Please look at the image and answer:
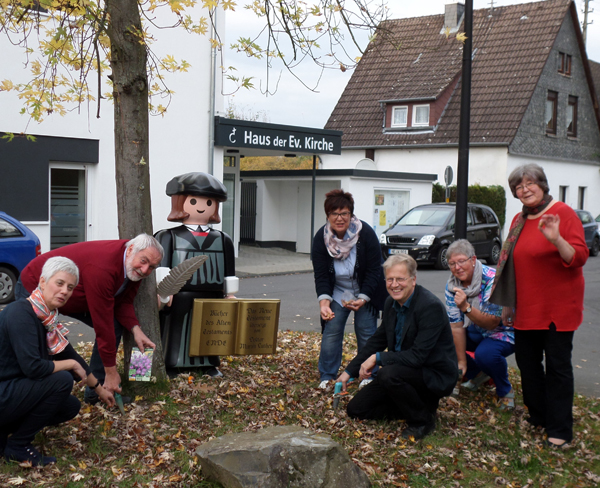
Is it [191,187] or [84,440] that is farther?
[191,187]

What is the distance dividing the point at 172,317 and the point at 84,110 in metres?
10.3

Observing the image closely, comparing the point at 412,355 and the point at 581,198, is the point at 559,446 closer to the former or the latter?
the point at 412,355

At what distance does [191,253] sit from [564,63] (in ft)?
98.2

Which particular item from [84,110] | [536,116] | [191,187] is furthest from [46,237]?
[536,116]

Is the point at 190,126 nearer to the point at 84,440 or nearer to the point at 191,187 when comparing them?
the point at 191,187

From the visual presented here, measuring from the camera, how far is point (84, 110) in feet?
48.9

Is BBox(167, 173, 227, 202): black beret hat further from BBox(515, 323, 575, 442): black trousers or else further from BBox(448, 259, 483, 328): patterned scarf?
BBox(515, 323, 575, 442): black trousers

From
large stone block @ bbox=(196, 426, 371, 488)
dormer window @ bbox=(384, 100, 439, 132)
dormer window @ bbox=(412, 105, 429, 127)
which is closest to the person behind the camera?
large stone block @ bbox=(196, 426, 371, 488)

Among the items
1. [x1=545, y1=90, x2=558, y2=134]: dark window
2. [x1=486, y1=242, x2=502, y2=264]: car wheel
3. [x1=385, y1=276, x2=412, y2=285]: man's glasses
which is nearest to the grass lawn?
[x1=385, y1=276, x2=412, y2=285]: man's glasses

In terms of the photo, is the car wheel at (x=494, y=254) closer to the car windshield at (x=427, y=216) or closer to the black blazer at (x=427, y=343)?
the car windshield at (x=427, y=216)

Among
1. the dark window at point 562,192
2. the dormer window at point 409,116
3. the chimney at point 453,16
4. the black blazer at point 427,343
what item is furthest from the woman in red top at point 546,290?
the dark window at point 562,192

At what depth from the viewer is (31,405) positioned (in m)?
3.94

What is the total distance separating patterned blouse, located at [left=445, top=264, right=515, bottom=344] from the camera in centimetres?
543

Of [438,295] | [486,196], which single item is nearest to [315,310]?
[438,295]
